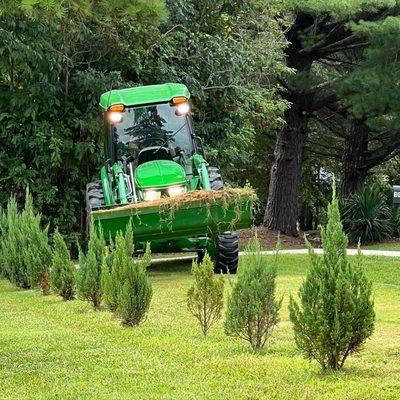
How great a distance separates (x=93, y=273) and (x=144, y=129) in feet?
A: 16.6

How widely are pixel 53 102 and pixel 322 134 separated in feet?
63.5

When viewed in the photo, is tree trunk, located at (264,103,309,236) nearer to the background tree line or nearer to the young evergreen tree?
the background tree line

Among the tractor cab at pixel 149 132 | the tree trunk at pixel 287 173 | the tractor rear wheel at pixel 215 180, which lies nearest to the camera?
the tractor rear wheel at pixel 215 180

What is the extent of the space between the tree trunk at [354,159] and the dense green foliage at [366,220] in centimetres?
423

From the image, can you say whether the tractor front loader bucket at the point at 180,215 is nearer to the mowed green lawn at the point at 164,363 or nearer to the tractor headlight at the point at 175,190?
the tractor headlight at the point at 175,190

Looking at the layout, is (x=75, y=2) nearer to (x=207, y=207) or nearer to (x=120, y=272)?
(x=120, y=272)

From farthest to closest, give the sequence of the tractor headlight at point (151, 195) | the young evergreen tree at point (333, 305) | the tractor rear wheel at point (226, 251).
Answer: the tractor rear wheel at point (226, 251), the tractor headlight at point (151, 195), the young evergreen tree at point (333, 305)

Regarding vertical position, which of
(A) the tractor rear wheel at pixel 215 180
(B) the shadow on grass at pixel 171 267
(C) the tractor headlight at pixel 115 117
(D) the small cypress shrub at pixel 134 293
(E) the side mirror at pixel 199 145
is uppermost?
(C) the tractor headlight at pixel 115 117

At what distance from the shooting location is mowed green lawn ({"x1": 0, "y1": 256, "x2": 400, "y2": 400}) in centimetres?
644

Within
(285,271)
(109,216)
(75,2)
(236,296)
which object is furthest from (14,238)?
(236,296)

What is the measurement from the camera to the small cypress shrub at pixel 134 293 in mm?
9617

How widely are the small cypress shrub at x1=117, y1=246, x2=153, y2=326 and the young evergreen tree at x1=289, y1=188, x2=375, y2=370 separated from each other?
3.05m

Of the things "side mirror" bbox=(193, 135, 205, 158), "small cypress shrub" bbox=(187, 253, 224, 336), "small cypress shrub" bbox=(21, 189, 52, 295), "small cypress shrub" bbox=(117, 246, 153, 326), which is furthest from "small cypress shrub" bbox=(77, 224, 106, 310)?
"side mirror" bbox=(193, 135, 205, 158)

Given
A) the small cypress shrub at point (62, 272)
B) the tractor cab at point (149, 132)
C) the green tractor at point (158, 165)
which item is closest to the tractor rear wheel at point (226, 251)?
the green tractor at point (158, 165)
